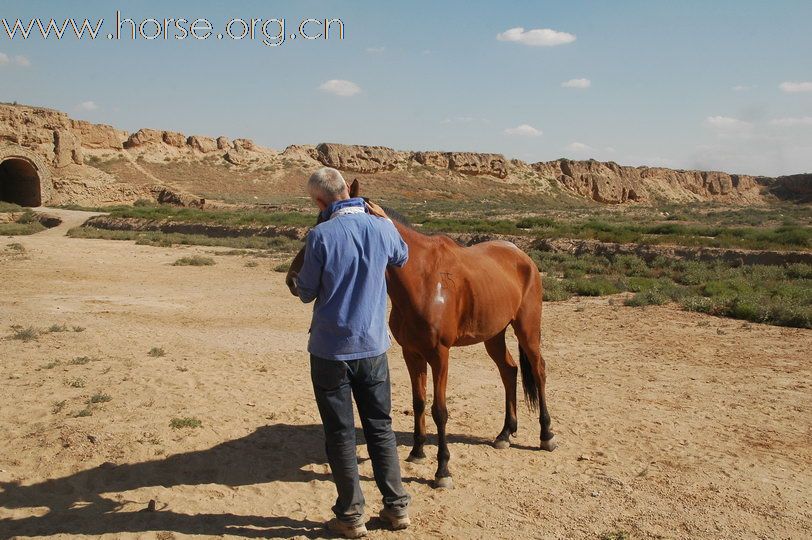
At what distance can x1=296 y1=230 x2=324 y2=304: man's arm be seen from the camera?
10.5 feet

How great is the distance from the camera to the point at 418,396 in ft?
14.6

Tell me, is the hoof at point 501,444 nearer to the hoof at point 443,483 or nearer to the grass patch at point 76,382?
the hoof at point 443,483

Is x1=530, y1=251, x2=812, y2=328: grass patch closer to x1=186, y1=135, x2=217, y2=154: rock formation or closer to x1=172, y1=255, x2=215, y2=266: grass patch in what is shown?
x1=172, y1=255, x2=215, y2=266: grass patch

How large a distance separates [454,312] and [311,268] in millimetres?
1463

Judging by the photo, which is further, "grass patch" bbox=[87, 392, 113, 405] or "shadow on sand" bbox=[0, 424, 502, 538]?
"grass patch" bbox=[87, 392, 113, 405]

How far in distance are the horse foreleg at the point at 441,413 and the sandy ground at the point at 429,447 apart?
0.32ft

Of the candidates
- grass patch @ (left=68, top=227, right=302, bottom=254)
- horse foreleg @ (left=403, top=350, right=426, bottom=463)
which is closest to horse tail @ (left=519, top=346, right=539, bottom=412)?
horse foreleg @ (left=403, top=350, right=426, bottom=463)

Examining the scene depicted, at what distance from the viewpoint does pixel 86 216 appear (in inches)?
1222

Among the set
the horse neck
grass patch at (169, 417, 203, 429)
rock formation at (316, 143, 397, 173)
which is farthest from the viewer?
rock formation at (316, 143, 397, 173)

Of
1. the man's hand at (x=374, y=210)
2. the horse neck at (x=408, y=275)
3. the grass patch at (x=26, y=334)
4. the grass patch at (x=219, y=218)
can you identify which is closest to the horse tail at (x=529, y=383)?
the horse neck at (x=408, y=275)

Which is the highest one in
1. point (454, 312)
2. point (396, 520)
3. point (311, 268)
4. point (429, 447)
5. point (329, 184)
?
point (329, 184)

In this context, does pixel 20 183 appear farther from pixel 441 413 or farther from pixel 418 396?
pixel 441 413

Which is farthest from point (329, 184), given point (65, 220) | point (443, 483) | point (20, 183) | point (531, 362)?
point (20, 183)

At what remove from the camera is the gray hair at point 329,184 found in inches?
132
